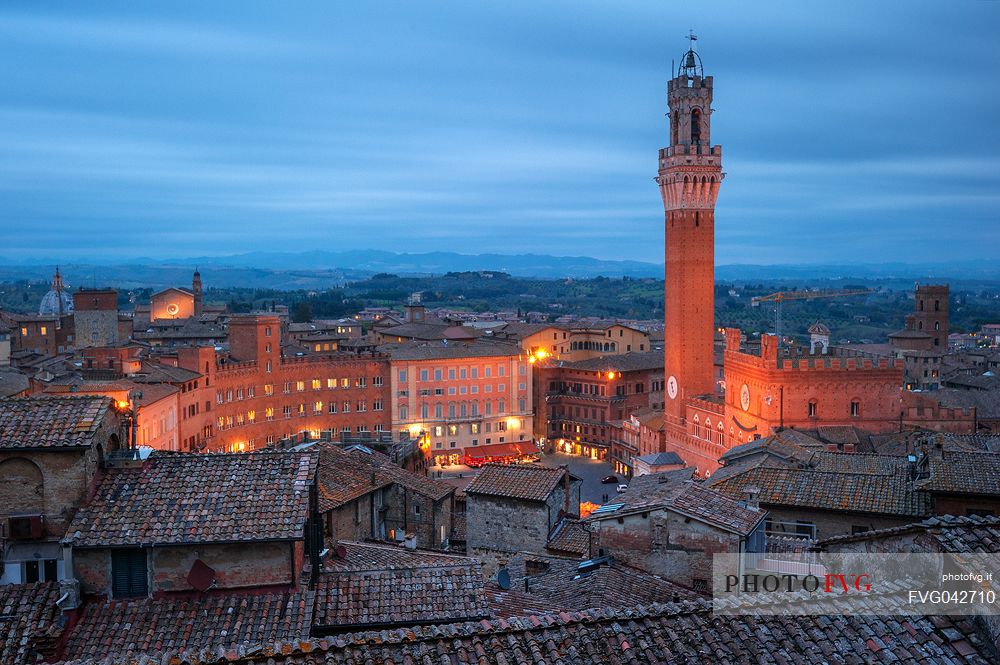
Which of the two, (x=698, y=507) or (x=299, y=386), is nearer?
(x=698, y=507)

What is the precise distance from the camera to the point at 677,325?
66.8m

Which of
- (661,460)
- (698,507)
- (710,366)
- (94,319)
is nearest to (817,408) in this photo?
(661,460)

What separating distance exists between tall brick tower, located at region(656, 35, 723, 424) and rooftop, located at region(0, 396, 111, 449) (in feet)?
177

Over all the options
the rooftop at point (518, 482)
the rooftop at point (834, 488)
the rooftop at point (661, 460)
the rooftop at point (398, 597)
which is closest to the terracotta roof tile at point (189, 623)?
the rooftop at point (398, 597)

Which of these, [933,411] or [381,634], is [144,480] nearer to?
[381,634]

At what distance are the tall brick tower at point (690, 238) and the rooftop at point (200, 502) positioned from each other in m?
53.1

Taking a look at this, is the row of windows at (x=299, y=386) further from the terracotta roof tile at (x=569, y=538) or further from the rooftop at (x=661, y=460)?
the terracotta roof tile at (x=569, y=538)

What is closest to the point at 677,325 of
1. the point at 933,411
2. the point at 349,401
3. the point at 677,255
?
the point at 677,255

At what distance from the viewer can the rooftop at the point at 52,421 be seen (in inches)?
530

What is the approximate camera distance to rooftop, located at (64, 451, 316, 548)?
1308cm

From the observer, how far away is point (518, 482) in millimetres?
25047

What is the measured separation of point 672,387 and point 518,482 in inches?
1701

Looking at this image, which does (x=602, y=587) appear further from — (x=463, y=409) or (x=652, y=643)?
(x=463, y=409)

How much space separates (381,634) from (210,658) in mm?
1699
